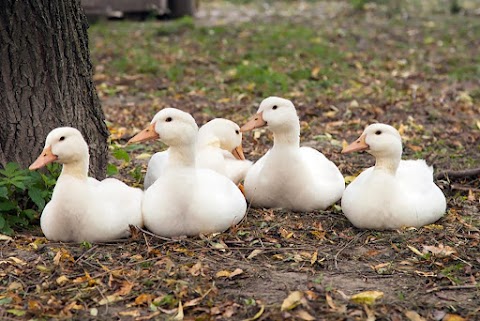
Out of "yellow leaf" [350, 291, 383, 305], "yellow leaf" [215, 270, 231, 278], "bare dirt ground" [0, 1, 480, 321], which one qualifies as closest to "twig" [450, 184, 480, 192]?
"bare dirt ground" [0, 1, 480, 321]

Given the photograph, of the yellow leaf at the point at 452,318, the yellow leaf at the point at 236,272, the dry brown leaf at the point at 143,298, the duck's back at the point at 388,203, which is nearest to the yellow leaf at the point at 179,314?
the dry brown leaf at the point at 143,298

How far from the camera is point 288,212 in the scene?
238 inches

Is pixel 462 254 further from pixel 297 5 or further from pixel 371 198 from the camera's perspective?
pixel 297 5

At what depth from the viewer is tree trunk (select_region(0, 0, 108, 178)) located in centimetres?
566

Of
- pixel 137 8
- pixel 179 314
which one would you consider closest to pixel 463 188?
pixel 179 314

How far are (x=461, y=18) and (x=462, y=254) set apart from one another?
41.2 feet

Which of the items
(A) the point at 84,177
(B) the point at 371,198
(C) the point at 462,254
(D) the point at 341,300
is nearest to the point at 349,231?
(B) the point at 371,198

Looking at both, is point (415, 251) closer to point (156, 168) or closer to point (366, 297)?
point (366, 297)

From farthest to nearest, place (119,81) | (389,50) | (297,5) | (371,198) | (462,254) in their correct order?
(297,5), (389,50), (119,81), (371,198), (462,254)

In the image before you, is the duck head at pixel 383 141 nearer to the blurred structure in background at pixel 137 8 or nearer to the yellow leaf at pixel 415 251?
the yellow leaf at pixel 415 251

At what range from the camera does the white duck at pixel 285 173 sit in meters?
5.94

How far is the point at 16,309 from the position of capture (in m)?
4.42

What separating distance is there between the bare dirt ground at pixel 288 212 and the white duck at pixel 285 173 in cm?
11

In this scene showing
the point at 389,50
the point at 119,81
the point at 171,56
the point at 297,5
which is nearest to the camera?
the point at 119,81
